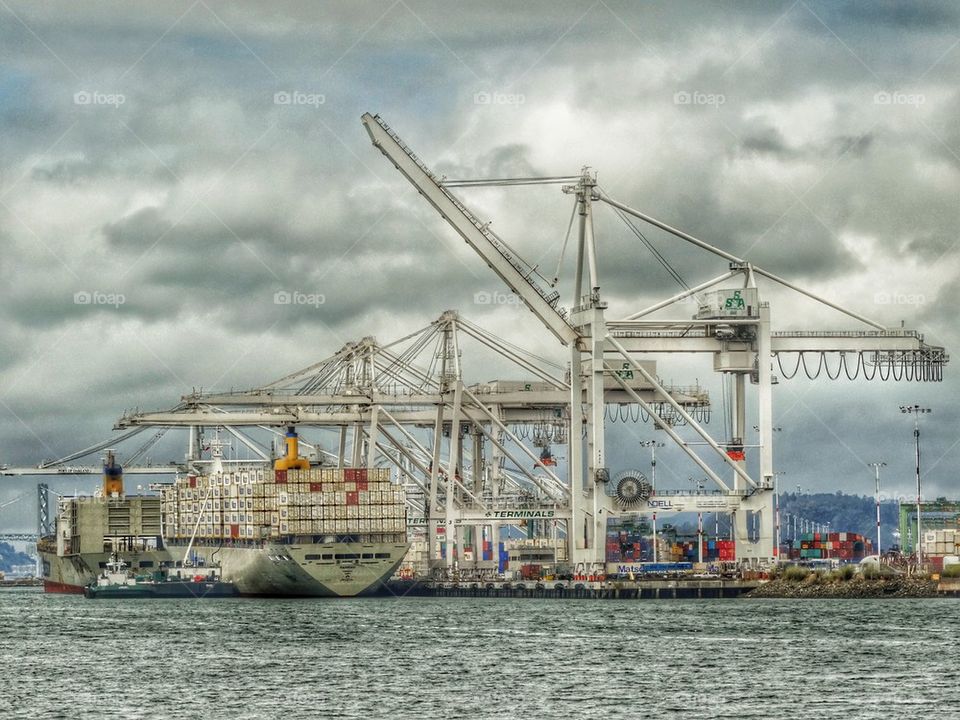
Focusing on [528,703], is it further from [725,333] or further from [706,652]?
[725,333]

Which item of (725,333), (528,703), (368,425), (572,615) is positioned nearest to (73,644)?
(572,615)

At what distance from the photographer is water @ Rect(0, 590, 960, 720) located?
5388 cm

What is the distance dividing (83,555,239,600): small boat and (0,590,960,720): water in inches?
948

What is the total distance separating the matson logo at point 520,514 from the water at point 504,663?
12.2 meters

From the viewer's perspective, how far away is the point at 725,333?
10144cm

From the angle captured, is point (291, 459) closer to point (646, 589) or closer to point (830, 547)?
point (646, 589)

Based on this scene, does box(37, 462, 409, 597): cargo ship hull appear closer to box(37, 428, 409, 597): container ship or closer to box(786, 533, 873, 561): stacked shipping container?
box(37, 428, 409, 597): container ship

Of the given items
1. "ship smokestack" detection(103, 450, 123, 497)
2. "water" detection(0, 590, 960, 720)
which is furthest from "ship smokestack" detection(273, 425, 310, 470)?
"ship smokestack" detection(103, 450, 123, 497)

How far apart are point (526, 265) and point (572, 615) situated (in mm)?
20946

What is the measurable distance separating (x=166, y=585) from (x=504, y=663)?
6401 cm

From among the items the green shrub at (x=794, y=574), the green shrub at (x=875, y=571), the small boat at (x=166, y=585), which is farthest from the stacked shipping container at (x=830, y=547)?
the small boat at (x=166, y=585)

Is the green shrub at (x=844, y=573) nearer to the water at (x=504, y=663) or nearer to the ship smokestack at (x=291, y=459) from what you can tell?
the water at (x=504, y=663)

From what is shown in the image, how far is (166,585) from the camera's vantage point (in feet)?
412

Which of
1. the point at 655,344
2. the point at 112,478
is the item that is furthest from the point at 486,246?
the point at 112,478
